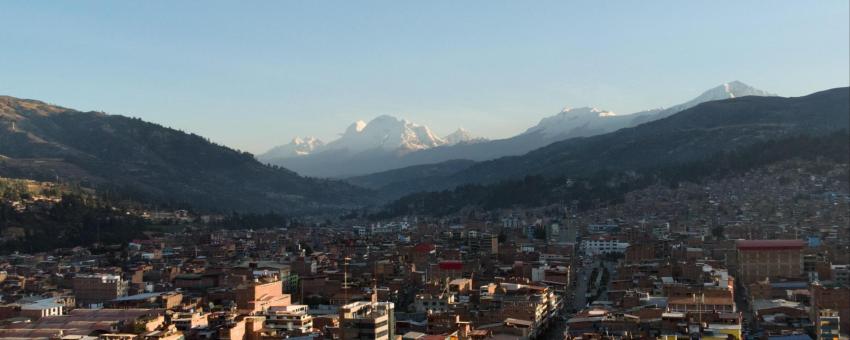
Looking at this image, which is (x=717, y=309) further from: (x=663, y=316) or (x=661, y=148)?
(x=661, y=148)

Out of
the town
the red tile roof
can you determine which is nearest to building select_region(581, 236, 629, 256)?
the town

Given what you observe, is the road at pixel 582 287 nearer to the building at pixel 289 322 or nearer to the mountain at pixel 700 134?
the building at pixel 289 322

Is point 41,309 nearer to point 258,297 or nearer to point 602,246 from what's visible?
point 258,297

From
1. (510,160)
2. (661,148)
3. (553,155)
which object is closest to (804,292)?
(661,148)

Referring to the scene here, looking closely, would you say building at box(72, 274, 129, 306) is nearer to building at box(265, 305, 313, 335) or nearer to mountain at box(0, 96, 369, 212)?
building at box(265, 305, 313, 335)

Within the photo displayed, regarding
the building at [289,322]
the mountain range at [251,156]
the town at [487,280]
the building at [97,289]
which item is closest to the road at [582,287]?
the town at [487,280]

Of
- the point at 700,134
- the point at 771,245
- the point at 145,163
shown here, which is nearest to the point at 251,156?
the point at 145,163
